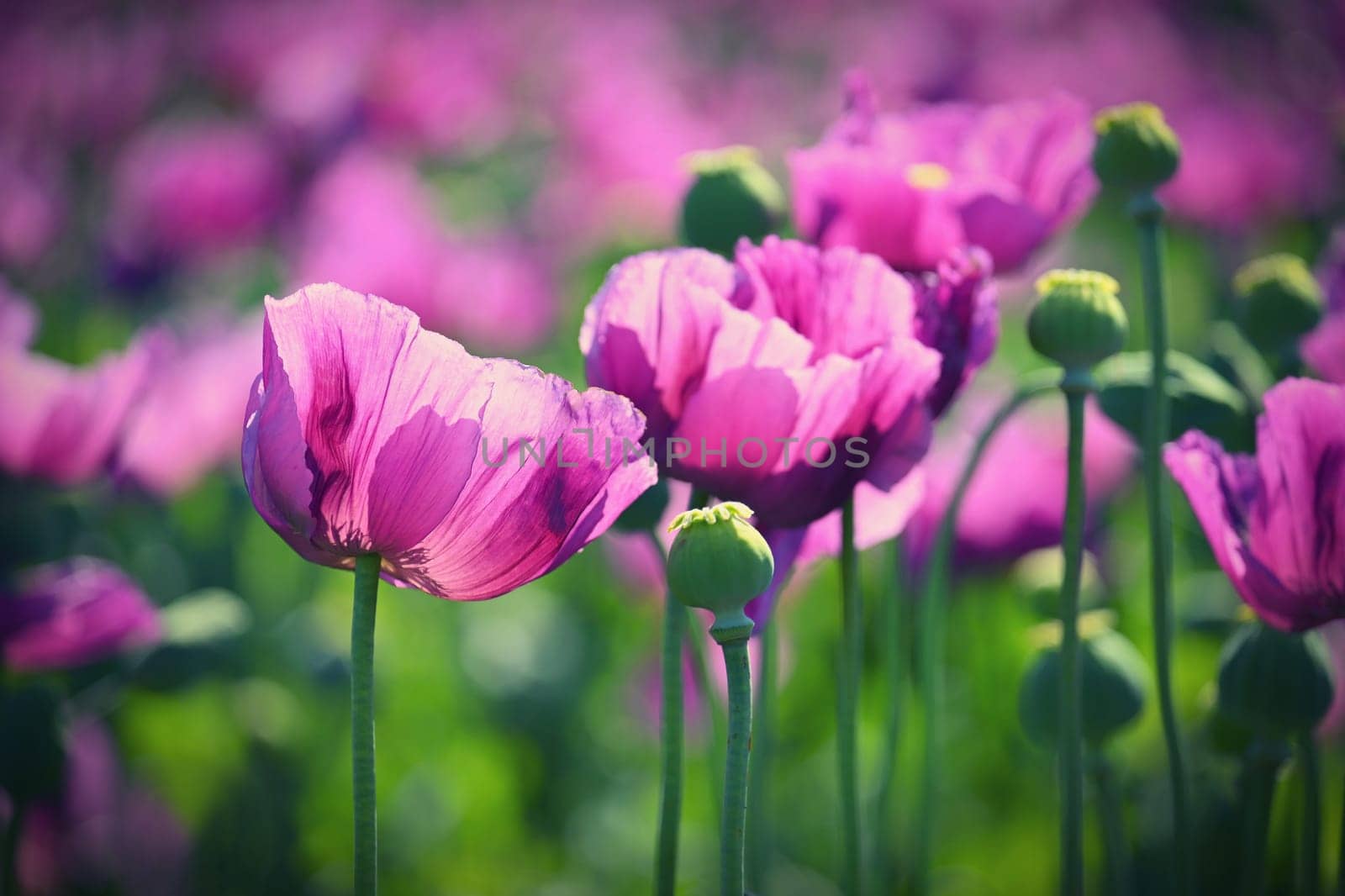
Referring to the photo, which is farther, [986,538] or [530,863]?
[530,863]

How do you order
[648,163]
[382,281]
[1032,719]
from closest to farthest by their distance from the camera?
1. [1032,719]
2. [382,281]
3. [648,163]

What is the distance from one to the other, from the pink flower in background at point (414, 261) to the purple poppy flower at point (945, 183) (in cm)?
73

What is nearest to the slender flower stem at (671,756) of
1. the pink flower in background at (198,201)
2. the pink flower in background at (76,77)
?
the pink flower in background at (198,201)

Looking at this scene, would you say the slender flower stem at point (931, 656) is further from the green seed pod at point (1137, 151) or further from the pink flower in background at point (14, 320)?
the pink flower in background at point (14, 320)

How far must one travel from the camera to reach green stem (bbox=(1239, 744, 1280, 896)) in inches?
21.8

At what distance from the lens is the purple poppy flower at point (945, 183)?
575 millimetres

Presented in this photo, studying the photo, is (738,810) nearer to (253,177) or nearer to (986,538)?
(986,538)

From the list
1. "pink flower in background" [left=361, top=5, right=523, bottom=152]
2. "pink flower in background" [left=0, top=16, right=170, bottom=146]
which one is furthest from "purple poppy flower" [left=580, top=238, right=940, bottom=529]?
"pink flower in background" [left=0, top=16, right=170, bottom=146]

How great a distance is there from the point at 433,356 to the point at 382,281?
2.96 ft

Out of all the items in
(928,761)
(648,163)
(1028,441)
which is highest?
(648,163)

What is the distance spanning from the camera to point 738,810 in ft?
1.27

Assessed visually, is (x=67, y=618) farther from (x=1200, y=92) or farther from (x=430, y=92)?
(x=1200, y=92)

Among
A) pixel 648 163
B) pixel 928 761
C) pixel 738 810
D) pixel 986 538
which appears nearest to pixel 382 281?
pixel 648 163

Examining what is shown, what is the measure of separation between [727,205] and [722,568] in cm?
27
